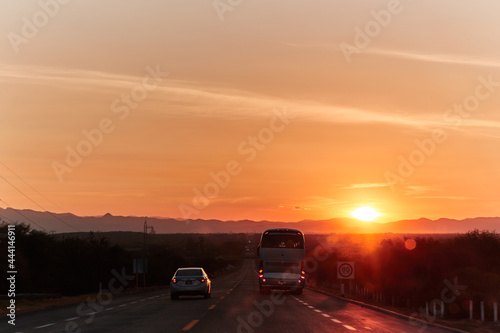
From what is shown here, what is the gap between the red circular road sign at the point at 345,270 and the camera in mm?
36938

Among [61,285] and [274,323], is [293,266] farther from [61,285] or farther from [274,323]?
[61,285]

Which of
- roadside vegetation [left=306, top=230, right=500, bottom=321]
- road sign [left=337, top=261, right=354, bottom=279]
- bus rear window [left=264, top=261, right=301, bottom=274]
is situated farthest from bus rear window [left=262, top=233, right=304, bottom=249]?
roadside vegetation [left=306, top=230, right=500, bottom=321]

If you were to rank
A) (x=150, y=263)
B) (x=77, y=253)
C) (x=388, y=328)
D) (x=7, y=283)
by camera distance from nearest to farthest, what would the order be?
(x=388, y=328), (x=7, y=283), (x=77, y=253), (x=150, y=263)

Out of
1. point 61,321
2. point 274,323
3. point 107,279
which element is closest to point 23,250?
point 107,279

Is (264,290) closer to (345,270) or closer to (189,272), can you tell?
(345,270)

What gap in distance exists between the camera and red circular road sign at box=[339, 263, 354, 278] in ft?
121

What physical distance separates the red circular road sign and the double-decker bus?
13.8 ft

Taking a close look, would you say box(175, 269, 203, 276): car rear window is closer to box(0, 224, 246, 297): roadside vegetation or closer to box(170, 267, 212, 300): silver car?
box(170, 267, 212, 300): silver car

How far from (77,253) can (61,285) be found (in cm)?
758

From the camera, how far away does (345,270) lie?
37.1m

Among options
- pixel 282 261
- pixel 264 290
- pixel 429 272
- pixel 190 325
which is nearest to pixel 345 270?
pixel 282 261

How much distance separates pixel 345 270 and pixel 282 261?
221 inches

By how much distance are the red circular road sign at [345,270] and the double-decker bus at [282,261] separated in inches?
166

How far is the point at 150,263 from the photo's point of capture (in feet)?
352
